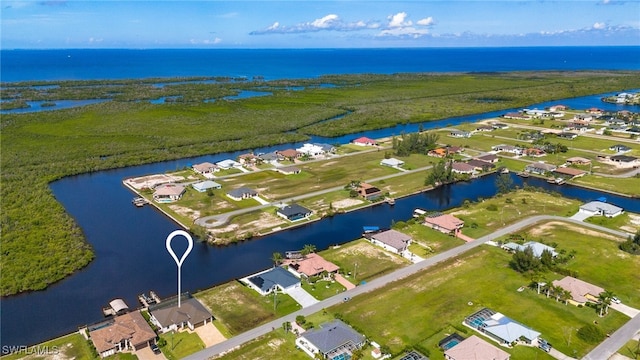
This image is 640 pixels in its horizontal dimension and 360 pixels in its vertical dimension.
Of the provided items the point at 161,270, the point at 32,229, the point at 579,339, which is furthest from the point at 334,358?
the point at 32,229

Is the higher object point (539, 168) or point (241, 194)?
point (539, 168)

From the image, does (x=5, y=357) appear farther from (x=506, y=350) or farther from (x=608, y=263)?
(x=608, y=263)

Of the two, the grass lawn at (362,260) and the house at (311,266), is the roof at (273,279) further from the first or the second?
the grass lawn at (362,260)

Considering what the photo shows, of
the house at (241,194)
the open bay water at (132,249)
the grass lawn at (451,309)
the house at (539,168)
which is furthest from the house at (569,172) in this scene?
the house at (241,194)

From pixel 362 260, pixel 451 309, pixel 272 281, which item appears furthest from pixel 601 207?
pixel 272 281

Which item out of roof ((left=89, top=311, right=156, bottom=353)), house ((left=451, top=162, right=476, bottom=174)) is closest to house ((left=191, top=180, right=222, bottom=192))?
roof ((left=89, top=311, right=156, bottom=353))

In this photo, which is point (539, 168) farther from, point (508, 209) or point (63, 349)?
point (63, 349)
